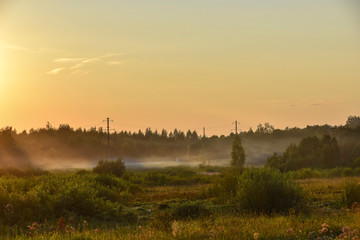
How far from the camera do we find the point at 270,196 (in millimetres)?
17266

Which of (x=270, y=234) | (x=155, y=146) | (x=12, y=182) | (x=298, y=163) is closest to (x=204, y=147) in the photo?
(x=155, y=146)

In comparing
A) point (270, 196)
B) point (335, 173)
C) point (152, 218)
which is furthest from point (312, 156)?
point (152, 218)

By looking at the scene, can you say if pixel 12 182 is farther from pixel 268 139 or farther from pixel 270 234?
pixel 268 139

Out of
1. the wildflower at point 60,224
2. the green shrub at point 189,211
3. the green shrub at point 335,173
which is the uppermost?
the wildflower at point 60,224

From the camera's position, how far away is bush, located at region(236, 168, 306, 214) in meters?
17.1

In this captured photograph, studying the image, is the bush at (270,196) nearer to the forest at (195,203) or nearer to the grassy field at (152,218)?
the forest at (195,203)

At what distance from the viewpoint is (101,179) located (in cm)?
3156

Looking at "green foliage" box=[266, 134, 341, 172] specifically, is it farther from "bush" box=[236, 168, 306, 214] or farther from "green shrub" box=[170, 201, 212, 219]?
"green shrub" box=[170, 201, 212, 219]

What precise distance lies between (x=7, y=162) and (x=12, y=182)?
139 ft

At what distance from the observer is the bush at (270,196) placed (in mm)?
17094

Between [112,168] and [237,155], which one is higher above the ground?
[237,155]

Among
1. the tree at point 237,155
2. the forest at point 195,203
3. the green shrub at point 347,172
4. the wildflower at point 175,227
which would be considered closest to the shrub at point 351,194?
the forest at point 195,203

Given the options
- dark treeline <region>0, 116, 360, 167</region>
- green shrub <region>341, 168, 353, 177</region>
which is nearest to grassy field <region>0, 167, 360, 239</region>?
green shrub <region>341, 168, 353, 177</region>

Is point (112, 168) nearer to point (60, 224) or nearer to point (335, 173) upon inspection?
point (335, 173)
